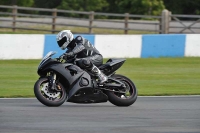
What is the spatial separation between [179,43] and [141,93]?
828 cm

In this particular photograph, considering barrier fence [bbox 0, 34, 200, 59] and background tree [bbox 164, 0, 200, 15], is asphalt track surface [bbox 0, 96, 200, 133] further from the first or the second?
background tree [bbox 164, 0, 200, 15]

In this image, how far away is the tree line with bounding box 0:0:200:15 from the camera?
4381 centimetres

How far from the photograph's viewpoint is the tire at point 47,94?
1022cm

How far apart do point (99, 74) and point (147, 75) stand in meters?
6.35

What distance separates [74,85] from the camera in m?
10.5

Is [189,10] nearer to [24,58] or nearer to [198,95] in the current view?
[24,58]

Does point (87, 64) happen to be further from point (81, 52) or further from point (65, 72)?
point (65, 72)

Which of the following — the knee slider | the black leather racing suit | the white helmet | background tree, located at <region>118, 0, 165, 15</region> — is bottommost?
background tree, located at <region>118, 0, 165, 15</region>

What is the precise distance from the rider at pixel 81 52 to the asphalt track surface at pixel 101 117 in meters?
0.64

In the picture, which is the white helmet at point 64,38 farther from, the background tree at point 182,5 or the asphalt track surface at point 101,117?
the background tree at point 182,5

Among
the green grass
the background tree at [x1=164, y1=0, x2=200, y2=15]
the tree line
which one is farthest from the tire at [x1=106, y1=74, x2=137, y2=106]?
the background tree at [x1=164, y1=0, x2=200, y2=15]

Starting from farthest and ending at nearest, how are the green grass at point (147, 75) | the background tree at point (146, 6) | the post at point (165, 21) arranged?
the background tree at point (146, 6) < the post at point (165, 21) < the green grass at point (147, 75)

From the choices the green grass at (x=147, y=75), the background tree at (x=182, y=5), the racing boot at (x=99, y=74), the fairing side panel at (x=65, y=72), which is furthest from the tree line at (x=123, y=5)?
the fairing side panel at (x=65, y=72)

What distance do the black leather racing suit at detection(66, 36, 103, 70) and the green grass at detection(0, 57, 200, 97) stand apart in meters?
2.29
